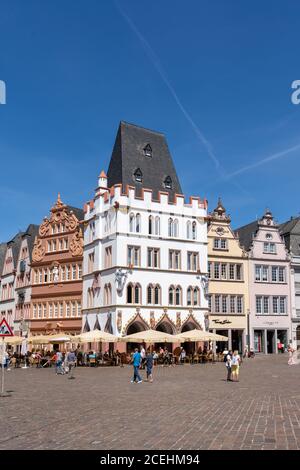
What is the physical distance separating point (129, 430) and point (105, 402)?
6.34 meters

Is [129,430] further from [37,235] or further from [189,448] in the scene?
Answer: [37,235]

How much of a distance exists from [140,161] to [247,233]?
56.2 feet

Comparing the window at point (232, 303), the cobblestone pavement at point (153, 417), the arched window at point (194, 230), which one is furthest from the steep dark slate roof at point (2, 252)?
the cobblestone pavement at point (153, 417)

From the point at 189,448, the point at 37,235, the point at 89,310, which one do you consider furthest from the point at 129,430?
the point at 37,235

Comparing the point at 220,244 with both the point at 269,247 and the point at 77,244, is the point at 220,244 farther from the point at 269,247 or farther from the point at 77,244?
the point at 77,244

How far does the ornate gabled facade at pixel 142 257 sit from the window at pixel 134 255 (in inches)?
3.8

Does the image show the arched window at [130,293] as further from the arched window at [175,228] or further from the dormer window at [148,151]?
the dormer window at [148,151]

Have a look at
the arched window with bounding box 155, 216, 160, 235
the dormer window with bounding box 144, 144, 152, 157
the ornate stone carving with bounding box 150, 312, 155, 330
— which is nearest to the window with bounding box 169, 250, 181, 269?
the arched window with bounding box 155, 216, 160, 235

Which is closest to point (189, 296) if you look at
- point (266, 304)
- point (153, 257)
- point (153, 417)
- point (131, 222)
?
point (153, 257)

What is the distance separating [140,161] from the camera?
5891 cm

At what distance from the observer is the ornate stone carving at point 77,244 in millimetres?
59781

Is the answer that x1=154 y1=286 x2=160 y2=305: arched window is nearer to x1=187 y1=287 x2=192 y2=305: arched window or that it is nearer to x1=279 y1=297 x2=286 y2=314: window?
x1=187 y1=287 x2=192 y2=305: arched window

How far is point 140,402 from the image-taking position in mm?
18484
